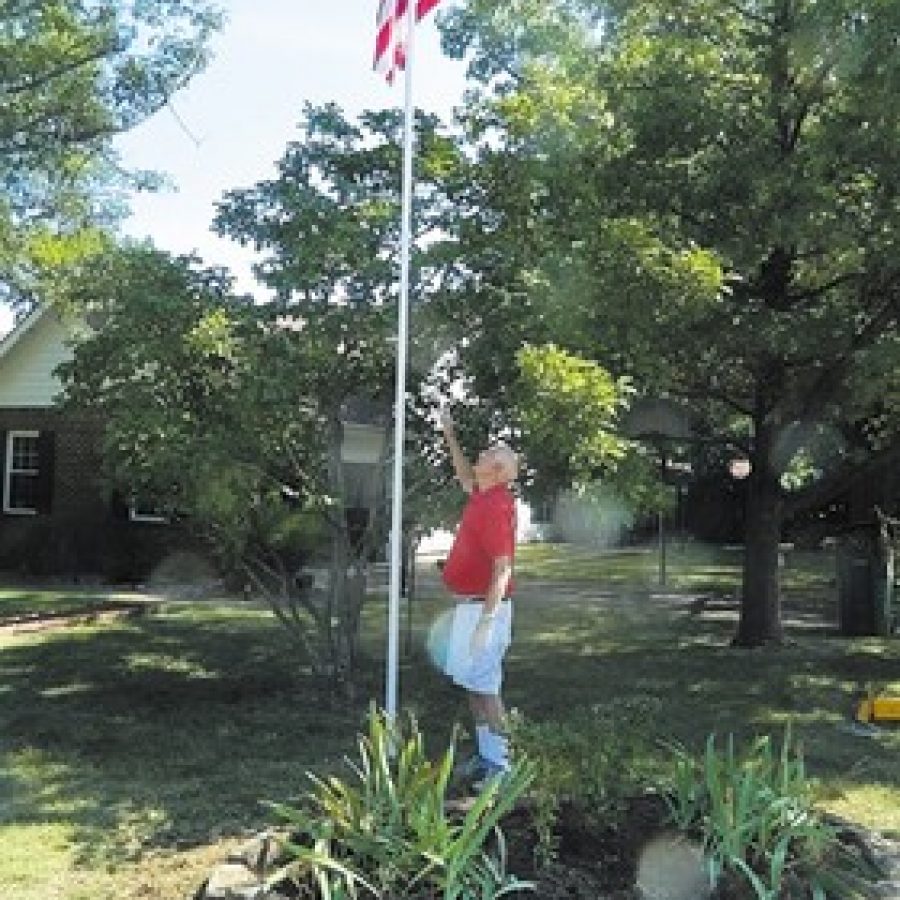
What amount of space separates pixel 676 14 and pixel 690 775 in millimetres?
8884

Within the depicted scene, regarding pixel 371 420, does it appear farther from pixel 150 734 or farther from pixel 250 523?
pixel 150 734

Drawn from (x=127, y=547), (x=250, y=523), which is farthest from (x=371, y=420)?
(x=127, y=547)

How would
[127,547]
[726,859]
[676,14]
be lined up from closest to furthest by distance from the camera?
[726,859] < [676,14] < [127,547]

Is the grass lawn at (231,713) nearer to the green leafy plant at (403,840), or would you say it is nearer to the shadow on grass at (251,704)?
the shadow on grass at (251,704)

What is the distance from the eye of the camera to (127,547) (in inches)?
800

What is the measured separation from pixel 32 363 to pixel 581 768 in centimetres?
1839

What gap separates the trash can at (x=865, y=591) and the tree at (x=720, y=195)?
1.69m

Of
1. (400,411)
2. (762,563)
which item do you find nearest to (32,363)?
(762,563)

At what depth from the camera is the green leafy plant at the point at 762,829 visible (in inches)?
181

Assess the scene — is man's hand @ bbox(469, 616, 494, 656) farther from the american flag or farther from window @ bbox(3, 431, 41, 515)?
window @ bbox(3, 431, 41, 515)

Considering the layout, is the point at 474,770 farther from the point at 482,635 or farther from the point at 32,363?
the point at 32,363

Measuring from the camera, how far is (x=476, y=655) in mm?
6504

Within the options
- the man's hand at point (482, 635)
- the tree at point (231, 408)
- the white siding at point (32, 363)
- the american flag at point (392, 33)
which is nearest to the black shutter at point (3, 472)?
the white siding at point (32, 363)

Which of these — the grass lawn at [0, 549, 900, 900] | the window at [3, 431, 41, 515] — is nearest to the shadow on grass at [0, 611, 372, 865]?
the grass lawn at [0, 549, 900, 900]
